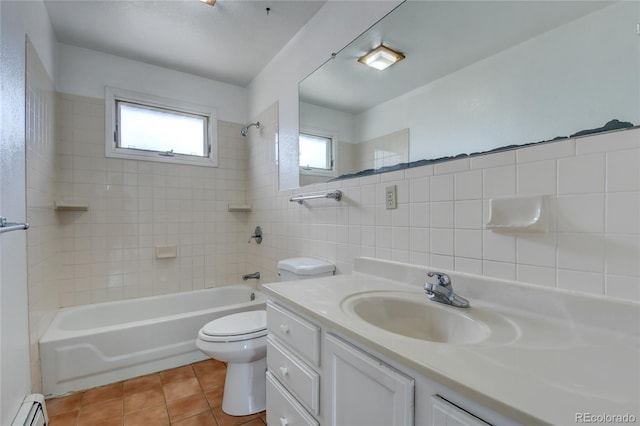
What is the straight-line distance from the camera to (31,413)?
4.15 ft

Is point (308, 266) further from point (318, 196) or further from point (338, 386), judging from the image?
point (338, 386)

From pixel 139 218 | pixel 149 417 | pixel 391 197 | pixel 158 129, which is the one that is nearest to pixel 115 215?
pixel 139 218

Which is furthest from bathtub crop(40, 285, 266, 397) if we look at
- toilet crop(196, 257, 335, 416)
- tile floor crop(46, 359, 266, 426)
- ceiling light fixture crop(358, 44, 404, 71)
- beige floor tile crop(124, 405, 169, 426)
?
ceiling light fixture crop(358, 44, 404, 71)

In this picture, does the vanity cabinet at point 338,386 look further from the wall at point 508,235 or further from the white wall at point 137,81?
the white wall at point 137,81

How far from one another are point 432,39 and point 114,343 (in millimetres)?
2591

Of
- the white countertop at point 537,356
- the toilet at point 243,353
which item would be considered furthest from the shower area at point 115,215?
the white countertop at point 537,356

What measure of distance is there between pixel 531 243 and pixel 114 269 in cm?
290

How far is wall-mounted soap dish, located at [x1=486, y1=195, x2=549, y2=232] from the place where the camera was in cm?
86

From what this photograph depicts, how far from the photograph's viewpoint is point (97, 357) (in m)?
1.84

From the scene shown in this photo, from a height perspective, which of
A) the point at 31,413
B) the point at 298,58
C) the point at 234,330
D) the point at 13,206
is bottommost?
the point at 31,413

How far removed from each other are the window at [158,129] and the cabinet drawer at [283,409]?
2.25m

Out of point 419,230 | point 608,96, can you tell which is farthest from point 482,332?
point 608,96

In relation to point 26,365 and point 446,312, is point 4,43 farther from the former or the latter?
point 446,312

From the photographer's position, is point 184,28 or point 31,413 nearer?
point 31,413
